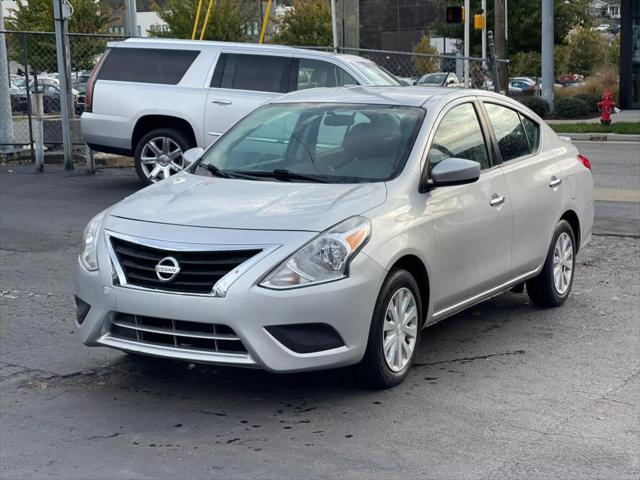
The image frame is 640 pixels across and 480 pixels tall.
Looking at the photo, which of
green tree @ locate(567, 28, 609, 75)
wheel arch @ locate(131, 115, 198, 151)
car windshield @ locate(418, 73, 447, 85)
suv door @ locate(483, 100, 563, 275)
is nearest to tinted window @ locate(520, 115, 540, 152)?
suv door @ locate(483, 100, 563, 275)

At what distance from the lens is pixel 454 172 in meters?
6.40

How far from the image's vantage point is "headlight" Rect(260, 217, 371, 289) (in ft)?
18.0

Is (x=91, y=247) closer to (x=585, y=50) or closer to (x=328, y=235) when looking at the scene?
(x=328, y=235)

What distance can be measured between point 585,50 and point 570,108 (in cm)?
3836

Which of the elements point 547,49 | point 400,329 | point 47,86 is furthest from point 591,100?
point 400,329

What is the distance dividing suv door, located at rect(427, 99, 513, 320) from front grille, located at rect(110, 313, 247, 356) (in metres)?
1.45

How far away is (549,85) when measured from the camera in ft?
97.9

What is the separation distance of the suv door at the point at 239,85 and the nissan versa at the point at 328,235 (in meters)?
6.00

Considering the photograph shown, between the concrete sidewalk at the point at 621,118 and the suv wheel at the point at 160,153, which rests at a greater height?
the suv wheel at the point at 160,153

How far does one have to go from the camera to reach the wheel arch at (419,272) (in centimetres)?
610

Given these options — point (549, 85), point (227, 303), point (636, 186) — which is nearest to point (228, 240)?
point (227, 303)

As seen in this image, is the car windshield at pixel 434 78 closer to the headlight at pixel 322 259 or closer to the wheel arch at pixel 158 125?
the wheel arch at pixel 158 125

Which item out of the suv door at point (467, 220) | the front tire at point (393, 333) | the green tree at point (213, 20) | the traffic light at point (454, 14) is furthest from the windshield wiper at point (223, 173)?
the green tree at point (213, 20)

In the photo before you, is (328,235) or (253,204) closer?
(328,235)
